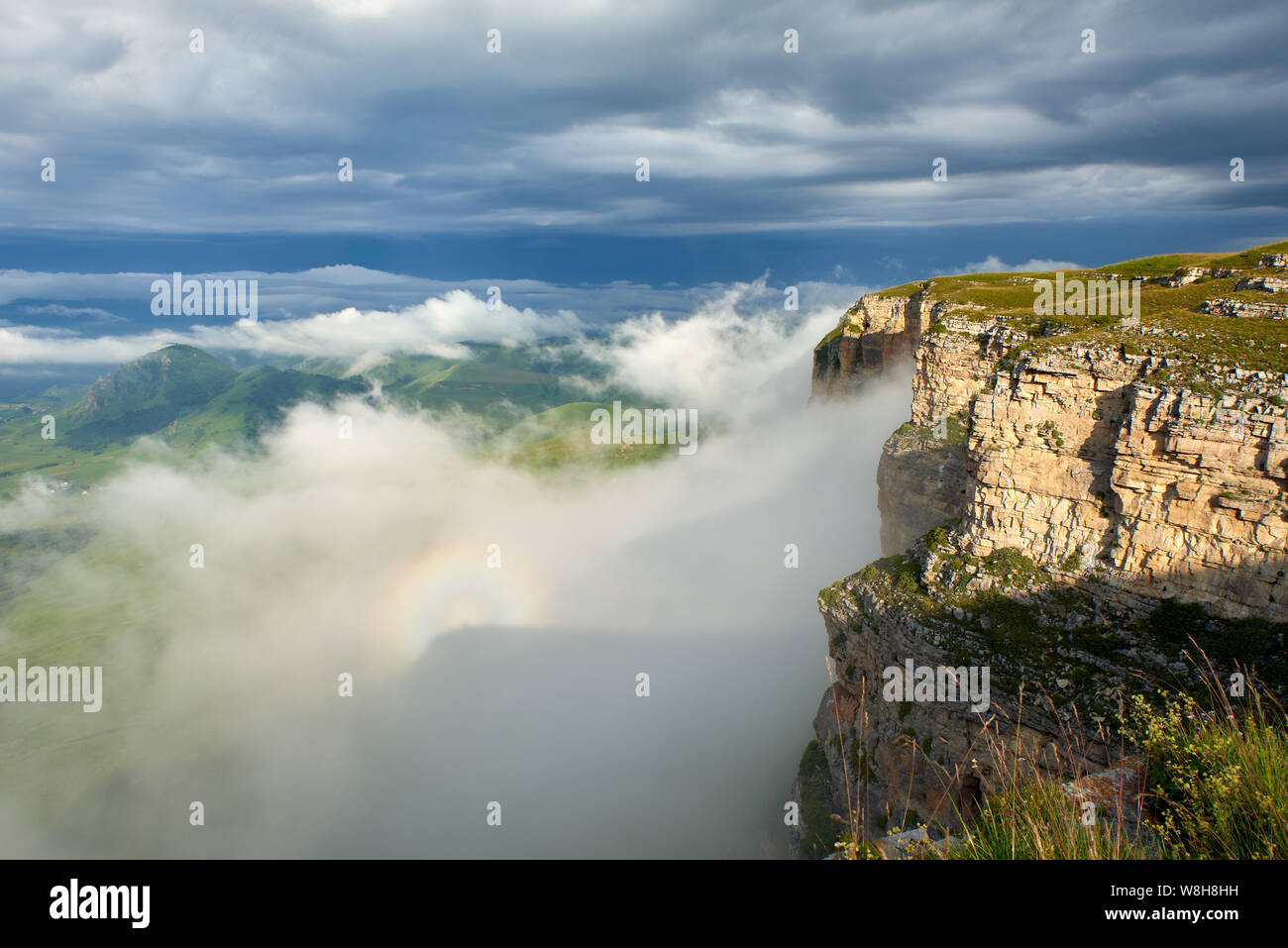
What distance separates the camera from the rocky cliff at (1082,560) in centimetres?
1809

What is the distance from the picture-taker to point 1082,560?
70.2 feet

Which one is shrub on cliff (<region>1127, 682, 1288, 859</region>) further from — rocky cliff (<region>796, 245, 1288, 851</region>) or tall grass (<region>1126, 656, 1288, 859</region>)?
rocky cliff (<region>796, 245, 1288, 851</region>)

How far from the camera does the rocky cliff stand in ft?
59.4

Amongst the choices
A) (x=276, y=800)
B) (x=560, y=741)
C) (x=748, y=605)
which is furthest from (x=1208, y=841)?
(x=276, y=800)

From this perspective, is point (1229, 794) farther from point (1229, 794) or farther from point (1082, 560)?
point (1082, 560)

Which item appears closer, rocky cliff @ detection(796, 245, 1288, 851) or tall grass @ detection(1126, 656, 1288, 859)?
tall grass @ detection(1126, 656, 1288, 859)

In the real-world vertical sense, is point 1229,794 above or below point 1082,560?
below

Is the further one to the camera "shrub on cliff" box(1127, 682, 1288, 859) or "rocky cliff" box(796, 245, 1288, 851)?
"rocky cliff" box(796, 245, 1288, 851)

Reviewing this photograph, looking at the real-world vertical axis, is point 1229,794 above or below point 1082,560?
below

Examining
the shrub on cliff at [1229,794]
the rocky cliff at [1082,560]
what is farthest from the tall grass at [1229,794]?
the rocky cliff at [1082,560]

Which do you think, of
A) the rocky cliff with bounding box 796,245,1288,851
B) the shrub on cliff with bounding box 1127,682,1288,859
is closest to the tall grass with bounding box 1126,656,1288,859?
the shrub on cliff with bounding box 1127,682,1288,859

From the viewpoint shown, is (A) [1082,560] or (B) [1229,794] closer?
(B) [1229,794]

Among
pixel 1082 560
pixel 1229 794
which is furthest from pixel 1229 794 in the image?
pixel 1082 560
